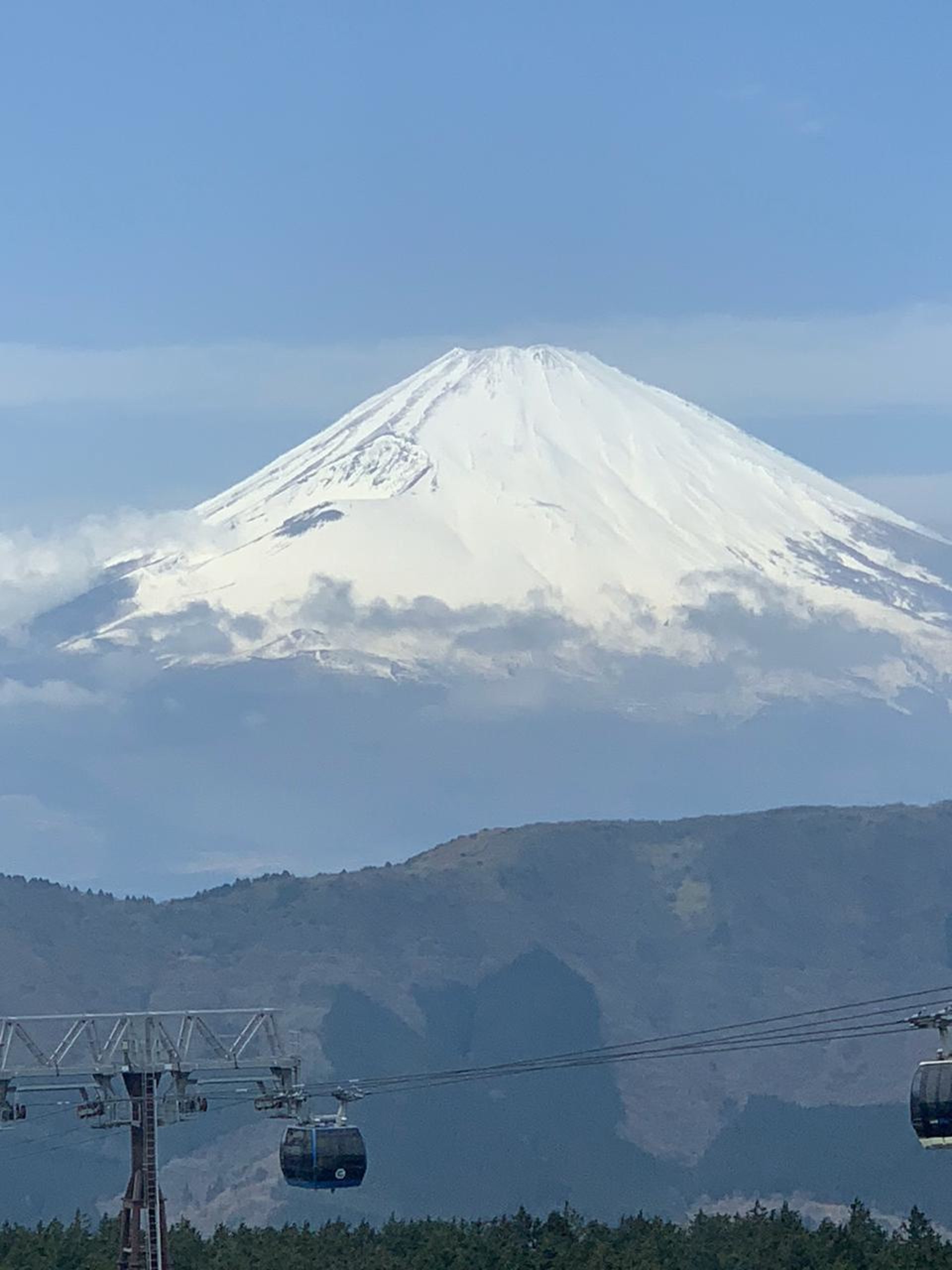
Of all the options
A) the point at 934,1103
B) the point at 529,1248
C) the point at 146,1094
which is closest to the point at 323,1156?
the point at 146,1094

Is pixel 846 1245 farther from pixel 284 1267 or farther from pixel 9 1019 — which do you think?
pixel 9 1019

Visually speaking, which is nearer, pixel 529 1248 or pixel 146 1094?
pixel 146 1094

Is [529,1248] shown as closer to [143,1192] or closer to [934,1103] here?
[143,1192]

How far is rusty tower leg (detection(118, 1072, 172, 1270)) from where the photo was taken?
74.1m

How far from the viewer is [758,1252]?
13288 centimetres

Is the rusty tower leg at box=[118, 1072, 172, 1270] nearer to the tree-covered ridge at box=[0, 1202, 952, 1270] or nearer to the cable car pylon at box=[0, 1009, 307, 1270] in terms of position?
the cable car pylon at box=[0, 1009, 307, 1270]

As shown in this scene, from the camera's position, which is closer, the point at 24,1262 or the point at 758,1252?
the point at 24,1262

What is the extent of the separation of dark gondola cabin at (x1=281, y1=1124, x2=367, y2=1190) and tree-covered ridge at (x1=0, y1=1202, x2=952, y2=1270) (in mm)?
43121

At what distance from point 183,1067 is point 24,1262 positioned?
51.9m

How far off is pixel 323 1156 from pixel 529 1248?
6196 cm

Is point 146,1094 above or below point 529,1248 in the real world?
above

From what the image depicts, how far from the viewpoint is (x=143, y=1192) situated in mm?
74938

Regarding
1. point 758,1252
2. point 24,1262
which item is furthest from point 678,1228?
point 24,1262

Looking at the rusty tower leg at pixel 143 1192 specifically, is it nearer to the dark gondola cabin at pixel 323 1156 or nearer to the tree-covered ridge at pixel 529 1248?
the dark gondola cabin at pixel 323 1156
